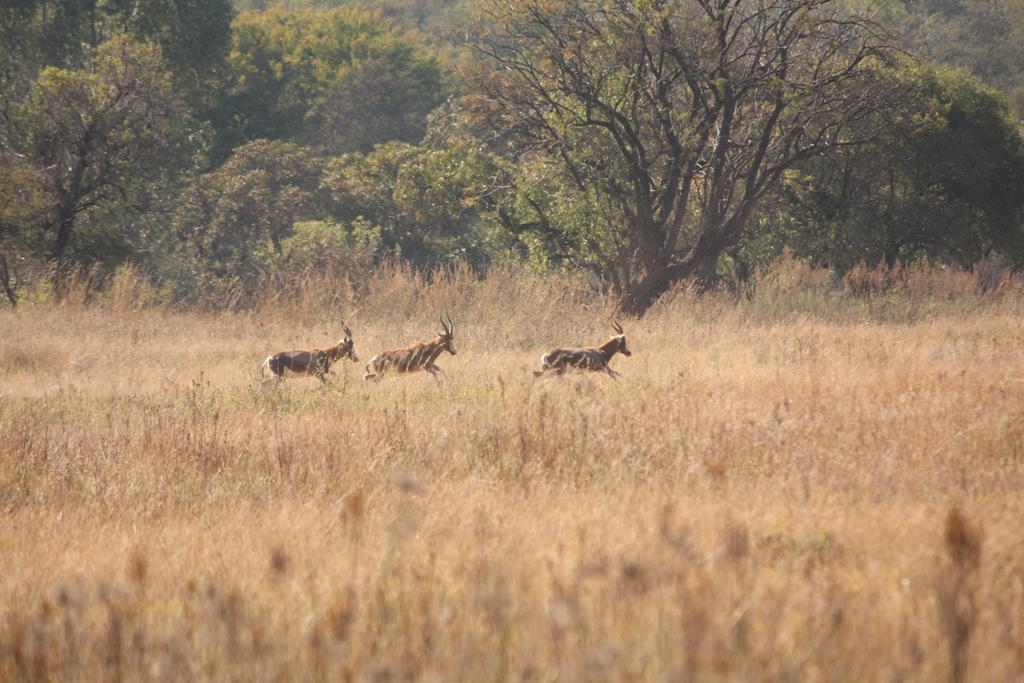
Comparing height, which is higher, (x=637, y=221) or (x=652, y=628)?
(x=637, y=221)

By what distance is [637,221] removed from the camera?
16891 mm

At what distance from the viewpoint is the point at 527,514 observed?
4.82m

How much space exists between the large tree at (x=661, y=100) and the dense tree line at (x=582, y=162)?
51 millimetres

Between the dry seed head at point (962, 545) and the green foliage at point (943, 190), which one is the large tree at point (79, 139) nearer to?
the green foliage at point (943, 190)

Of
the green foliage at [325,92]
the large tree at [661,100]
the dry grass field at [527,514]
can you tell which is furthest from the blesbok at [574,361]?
the green foliage at [325,92]

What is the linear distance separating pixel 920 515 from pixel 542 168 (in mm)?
14073

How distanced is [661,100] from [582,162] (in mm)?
1837

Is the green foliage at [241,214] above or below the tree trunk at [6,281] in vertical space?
above

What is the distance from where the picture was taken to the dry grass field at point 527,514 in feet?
9.85

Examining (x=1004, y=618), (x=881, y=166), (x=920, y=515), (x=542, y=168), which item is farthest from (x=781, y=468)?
(x=881, y=166)

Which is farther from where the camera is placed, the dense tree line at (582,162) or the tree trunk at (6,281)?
the tree trunk at (6,281)

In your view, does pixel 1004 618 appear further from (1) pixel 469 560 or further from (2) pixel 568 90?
(2) pixel 568 90

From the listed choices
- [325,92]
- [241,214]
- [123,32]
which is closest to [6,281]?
[241,214]

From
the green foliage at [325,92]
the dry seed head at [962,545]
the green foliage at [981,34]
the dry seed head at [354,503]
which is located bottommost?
the dry seed head at [354,503]
